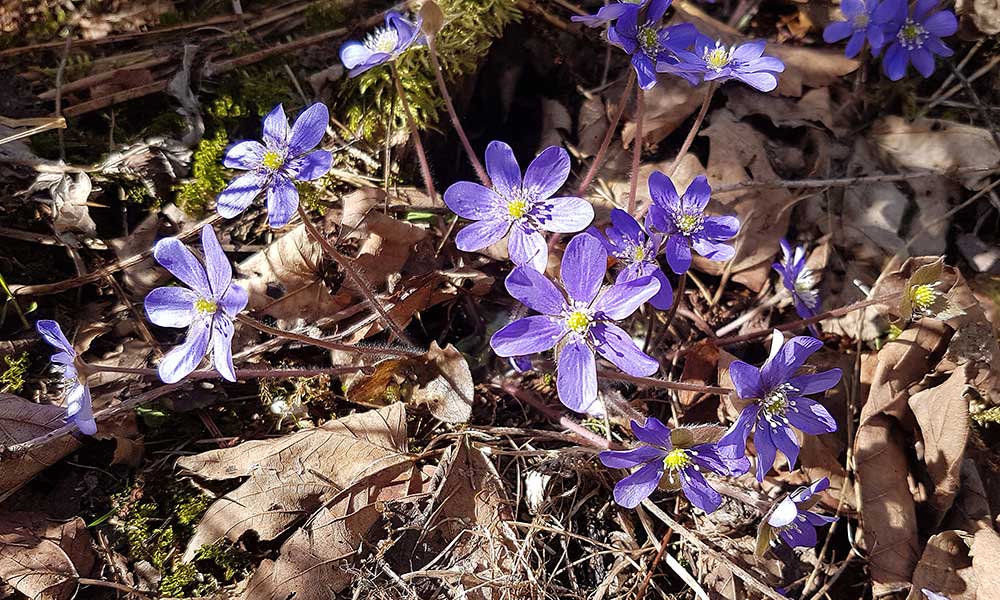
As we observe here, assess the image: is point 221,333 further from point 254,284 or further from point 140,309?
point 140,309

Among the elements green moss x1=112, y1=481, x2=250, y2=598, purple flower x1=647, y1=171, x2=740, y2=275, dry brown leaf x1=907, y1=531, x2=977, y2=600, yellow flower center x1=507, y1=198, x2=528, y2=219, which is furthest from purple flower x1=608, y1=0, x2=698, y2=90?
green moss x1=112, y1=481, x2=250, y2=598

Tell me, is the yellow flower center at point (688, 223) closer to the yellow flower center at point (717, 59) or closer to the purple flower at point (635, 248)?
the purple flower at point (635, 248)

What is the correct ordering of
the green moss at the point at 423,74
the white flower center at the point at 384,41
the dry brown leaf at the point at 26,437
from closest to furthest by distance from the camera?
the dry brown leaf at the point at 26,437 < the white flower center at the point at 384,41 < the green moss at the point at 423,74

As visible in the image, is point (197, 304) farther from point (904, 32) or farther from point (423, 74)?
point (904, 32)

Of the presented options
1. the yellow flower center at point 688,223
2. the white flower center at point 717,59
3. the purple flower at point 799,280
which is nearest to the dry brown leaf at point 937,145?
the purple flower at point 799,280

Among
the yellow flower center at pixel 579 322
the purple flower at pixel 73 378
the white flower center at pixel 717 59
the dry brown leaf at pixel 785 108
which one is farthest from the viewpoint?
the dry brown leaf at pixel 785 108

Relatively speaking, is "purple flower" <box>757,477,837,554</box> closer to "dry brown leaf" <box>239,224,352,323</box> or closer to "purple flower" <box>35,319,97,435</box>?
"dry brown leaf" <box>239,224,352,323</box>

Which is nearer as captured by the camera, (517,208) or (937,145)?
(517,208)

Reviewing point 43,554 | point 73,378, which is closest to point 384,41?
point 73,378
